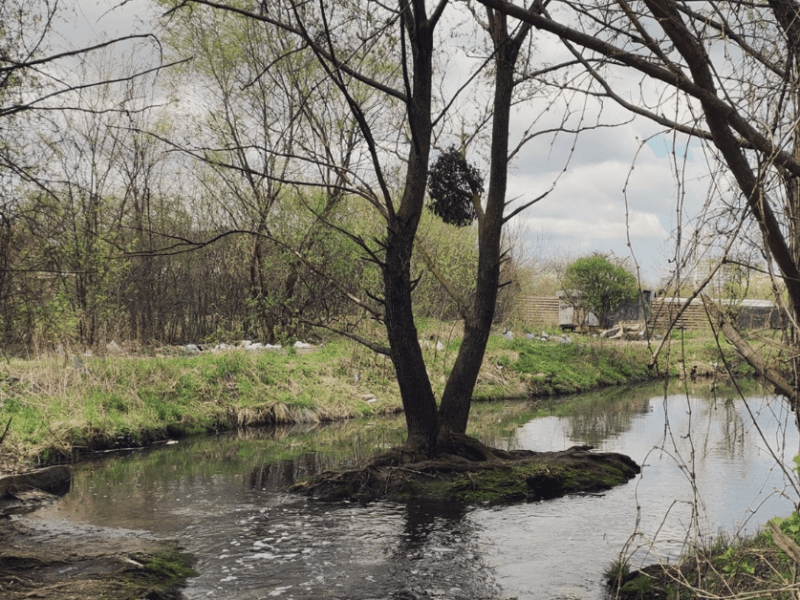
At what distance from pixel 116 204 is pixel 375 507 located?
45.3 feet

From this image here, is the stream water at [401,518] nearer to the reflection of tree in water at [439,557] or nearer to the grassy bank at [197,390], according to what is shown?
the reflection of tree in water at [439,557]

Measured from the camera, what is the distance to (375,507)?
8.51 metres

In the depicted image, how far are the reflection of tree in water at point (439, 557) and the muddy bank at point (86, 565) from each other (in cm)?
166

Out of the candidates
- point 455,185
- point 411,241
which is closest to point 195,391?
point 455,185

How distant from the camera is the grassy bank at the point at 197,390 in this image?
11.5 m

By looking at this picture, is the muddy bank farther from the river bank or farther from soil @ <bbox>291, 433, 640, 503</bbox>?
soil @ <bbox>291, 433, 640, 503</bbox>

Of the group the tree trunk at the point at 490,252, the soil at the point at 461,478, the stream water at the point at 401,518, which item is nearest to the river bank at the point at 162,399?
the stream water at the point at 401,518

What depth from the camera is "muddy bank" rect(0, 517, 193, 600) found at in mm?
5301

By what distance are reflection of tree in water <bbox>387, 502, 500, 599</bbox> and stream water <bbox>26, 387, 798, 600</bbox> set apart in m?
0.02

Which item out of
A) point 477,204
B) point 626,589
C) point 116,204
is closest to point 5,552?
point 626,589

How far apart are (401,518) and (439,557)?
1.38 m

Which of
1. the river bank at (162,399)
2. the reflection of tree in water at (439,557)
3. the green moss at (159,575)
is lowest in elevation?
the reflection of tree in water at (439,557)

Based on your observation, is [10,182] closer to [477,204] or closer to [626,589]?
[477,204]

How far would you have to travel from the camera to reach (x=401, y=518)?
314 inches
